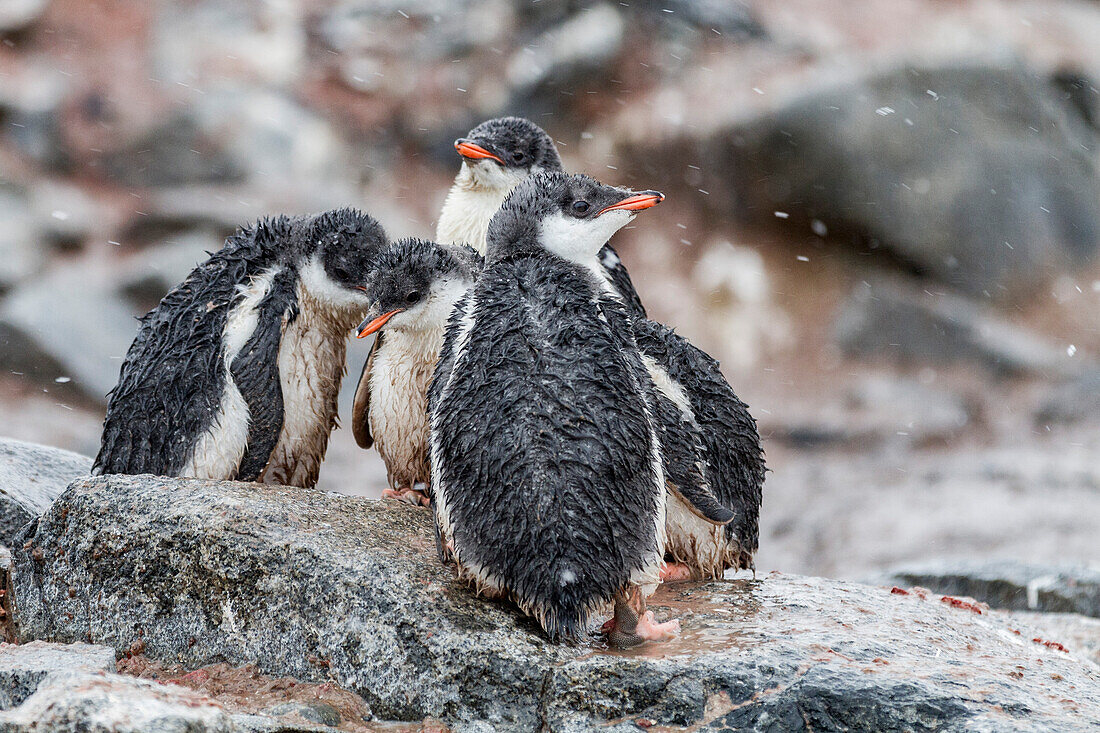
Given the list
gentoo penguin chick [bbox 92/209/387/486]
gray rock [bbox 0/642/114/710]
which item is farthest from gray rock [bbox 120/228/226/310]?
gray rock [bbox 0/642/114/710]

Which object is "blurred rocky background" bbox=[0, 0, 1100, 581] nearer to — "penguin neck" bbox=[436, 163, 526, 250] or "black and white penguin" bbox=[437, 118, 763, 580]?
"penguin neck" bbox=[436, 163, 526, 250]

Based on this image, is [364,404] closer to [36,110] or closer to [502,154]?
[502,154]

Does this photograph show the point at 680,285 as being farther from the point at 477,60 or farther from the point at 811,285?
the point at 477,60

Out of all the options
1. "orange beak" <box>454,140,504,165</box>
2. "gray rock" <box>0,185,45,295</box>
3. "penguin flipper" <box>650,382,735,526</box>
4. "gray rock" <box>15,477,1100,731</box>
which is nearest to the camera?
"gray rock" <box>15,477,1100,731</box>

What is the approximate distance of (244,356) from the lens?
11.0ft

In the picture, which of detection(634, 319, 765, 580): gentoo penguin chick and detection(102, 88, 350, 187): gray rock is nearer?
detection(634, 319, 765, 580): gentoo penguin chick

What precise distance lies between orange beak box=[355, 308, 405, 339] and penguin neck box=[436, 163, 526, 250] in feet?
3.32

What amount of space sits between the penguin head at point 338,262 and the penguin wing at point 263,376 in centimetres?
11

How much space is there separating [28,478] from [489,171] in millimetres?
2131

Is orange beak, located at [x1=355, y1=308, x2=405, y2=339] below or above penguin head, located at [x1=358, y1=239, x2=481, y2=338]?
below

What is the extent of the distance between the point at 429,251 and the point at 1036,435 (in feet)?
28.5

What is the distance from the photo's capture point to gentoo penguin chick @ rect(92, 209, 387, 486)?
331 centimetres

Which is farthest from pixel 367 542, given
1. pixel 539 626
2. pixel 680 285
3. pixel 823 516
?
pixel 680 285

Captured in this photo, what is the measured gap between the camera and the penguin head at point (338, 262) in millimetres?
3482
